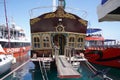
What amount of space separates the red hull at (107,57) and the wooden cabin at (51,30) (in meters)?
3.88

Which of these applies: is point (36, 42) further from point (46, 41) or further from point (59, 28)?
point (59, 28)

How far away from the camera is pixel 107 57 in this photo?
930 inches

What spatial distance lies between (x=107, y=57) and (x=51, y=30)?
6.99 metres

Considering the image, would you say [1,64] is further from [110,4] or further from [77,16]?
[110,4]

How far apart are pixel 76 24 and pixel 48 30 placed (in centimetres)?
294

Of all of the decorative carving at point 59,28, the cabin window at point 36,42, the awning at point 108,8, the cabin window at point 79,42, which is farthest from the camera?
the cabin window at point 79,42

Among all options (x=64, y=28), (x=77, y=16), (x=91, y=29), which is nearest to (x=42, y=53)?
(x=64, y=28)

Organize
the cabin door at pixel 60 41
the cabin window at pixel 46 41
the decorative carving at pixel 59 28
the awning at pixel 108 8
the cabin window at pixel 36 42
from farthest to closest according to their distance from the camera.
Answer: the cabin door at pixel 60 41, the cabin window at pixel 36 42, the cabin window at pixel 46 41, the decorative carving at pixel 59 28, the awning at pixel 108 8

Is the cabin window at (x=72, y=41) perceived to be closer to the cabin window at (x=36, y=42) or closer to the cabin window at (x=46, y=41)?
the cabin window at (x=46, y=41)

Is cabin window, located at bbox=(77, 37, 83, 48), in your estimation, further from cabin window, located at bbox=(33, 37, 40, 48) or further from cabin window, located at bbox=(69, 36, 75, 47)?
cabin window, located at bbox=(33, 37, 40, 48)

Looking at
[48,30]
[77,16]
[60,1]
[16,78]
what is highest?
[60,1]

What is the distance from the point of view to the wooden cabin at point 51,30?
21.2 m

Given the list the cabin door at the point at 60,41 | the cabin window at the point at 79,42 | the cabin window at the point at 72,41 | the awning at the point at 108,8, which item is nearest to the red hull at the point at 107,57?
the cabin window at the point at 79,42

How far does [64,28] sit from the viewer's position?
2136cm
